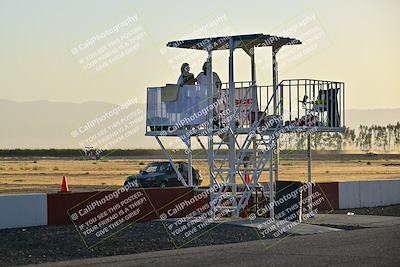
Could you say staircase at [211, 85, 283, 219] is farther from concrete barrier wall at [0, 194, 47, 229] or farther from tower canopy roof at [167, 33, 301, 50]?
concrete barrier wall at [0, 194, 47, 229]

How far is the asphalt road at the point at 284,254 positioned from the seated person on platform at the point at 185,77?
23.1ft

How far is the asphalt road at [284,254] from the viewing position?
47.6ft

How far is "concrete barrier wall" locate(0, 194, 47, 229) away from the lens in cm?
1925

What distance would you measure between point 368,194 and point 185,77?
8.22 metres

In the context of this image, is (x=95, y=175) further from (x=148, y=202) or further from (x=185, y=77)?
(x=148, y=202)

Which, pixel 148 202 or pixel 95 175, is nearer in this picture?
pixel 148 202

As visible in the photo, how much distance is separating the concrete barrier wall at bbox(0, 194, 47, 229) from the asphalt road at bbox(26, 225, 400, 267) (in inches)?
178

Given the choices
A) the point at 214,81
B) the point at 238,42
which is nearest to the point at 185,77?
the point at 214,81

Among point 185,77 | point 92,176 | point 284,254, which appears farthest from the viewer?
point 92,176

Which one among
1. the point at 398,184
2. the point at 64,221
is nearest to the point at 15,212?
the point at 64,221

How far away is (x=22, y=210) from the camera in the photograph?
19.7m

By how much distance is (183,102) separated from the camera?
24.3m

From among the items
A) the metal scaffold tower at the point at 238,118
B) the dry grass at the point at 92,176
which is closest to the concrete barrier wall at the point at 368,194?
the metal scaffold tower at the point at 238,118

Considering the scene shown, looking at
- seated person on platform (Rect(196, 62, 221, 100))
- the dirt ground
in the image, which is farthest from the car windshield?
seated person on platform (Rect(196, 62, 221, 100))
